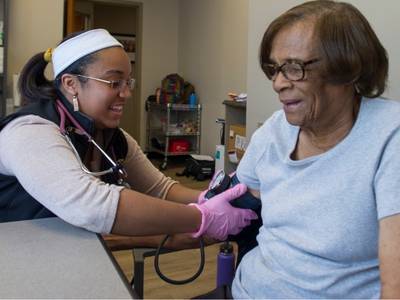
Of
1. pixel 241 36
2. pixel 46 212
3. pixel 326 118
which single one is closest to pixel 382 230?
pixel 326 118

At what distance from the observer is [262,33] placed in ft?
7.63

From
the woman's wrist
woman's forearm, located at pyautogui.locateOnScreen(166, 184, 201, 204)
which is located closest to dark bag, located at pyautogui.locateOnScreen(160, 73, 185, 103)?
woman's forearm, located at pyautogui.locateOnScreen(166, 184, 201, 204)

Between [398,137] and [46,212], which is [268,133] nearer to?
[398,137]

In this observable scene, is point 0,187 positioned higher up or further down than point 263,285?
higher up

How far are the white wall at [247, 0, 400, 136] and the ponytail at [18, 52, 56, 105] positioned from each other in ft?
3.59

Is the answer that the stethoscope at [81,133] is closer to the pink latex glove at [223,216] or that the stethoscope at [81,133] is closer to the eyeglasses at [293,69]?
the pink latex glove at [223,216]

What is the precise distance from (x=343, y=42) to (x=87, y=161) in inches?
33.1

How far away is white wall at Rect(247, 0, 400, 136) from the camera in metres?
1.44

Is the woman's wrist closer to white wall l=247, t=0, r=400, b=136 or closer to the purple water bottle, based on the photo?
the purple water bottle

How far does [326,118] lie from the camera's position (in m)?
0.99

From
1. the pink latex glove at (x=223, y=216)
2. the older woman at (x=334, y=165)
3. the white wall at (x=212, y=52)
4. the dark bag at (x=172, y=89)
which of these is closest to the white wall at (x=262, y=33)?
the older woman at (x=334, y=165)

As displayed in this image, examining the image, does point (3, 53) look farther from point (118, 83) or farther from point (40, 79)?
point (118, 83)

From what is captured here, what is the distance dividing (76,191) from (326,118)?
0.60m

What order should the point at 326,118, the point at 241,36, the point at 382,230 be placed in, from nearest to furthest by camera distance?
the point at 382,230, the point at 326,118, the point at 241,36
